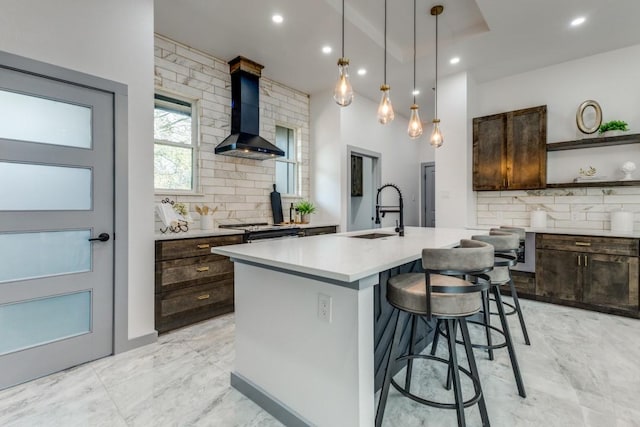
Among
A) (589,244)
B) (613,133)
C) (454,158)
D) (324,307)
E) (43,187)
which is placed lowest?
(324,307)

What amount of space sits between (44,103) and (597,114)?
573 centimetres

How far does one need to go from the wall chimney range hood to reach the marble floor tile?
231 centimetres

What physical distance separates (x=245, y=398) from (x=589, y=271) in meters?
3.87

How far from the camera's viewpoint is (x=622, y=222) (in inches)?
143

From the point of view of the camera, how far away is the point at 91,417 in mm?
1737

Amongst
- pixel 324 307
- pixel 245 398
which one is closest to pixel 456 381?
pixel 324 307

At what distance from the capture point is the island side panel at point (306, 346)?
139cm

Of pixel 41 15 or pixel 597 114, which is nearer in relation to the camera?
pixel 41 15

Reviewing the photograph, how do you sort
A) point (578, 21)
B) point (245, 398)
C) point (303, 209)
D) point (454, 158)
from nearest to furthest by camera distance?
point (245, 398) → point (578, 21) → point (454, 158) → point (303, 209)

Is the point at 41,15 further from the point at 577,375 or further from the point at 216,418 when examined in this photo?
the point at 577,375

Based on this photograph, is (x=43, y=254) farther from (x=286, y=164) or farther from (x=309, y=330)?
(x=286, y=164)

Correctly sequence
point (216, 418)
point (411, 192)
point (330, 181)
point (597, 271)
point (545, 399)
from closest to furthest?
point (216, 418), point (545, 399), point (597, 271), point (330, 181), point (411, 192)

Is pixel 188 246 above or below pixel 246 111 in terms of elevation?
below

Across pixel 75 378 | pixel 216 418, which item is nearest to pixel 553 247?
pixel 216 418
